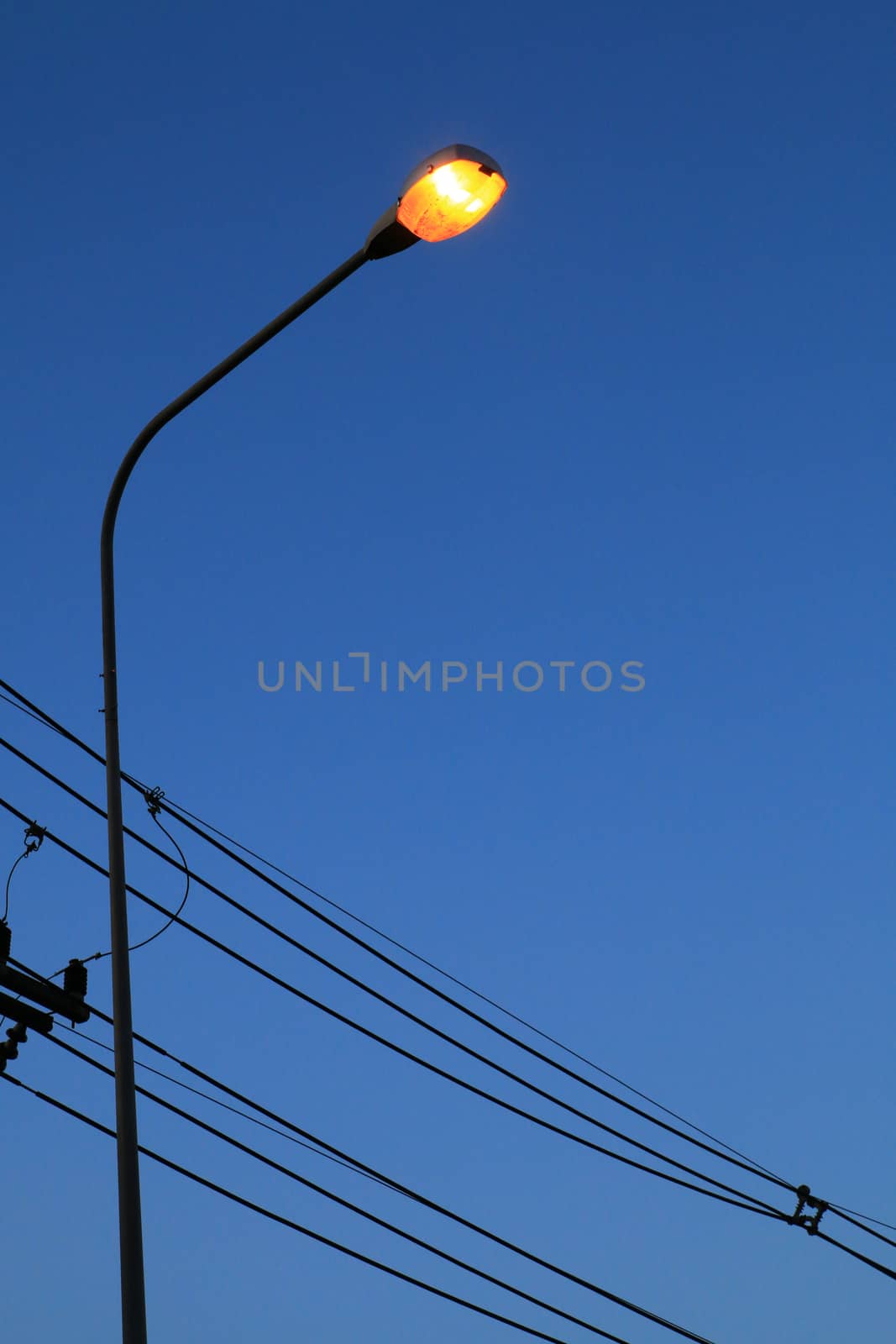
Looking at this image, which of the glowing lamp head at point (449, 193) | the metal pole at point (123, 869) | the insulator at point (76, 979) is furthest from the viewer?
the insulator at point (76, 979)

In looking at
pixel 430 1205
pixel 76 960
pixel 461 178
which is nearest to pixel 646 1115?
pixel 430 1205

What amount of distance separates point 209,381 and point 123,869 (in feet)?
9.26

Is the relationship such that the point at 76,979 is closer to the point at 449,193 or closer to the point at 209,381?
the point at 209,381

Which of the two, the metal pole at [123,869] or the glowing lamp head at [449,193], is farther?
the glowing lamp head at [449,193]

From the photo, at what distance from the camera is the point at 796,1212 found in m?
19.3

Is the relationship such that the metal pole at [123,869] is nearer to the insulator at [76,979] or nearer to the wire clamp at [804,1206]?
the insulator at [76,979]

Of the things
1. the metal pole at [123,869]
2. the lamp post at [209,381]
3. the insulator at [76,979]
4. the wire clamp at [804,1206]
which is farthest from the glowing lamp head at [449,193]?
the wire clamp at [804,1206]

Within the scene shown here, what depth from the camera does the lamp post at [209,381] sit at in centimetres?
737

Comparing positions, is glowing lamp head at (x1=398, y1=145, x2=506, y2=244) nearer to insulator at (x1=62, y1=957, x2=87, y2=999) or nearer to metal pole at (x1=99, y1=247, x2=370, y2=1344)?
metal pole at (x1=99, y1=247, x2=370, y2=1344)

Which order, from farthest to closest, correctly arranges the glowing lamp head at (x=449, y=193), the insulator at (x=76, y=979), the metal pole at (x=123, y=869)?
1. the insulator at (x=76, y=979)
2. the glowing lamp head at (x=449, y=193)
3. the metal pole at (x=123, y=869)

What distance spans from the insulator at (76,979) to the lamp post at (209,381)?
2.66m

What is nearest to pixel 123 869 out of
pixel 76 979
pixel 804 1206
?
pixel 76 979

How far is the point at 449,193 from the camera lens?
7629 mm

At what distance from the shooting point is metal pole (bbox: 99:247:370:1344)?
730 cm
